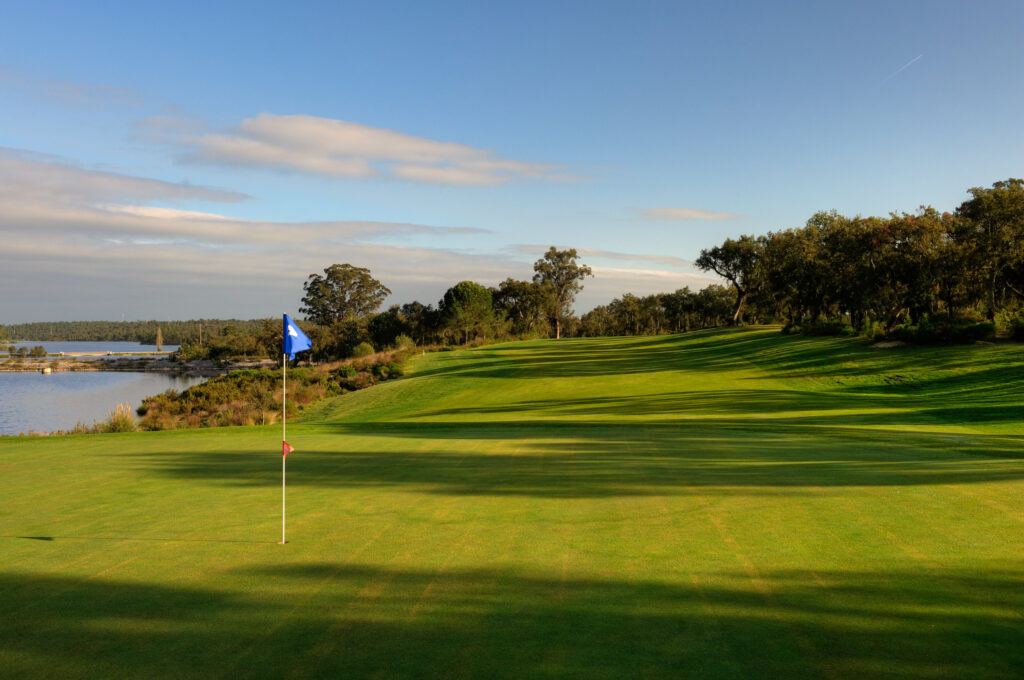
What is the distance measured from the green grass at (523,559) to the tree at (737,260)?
59703 millimetres

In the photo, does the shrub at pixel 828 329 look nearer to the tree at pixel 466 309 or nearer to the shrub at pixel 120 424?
the shrub at pixel 120 424

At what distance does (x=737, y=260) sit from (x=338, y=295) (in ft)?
231

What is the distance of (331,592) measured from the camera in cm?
Result: 529

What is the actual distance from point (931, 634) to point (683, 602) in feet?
5.35

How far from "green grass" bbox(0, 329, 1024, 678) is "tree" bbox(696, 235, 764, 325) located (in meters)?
59.7

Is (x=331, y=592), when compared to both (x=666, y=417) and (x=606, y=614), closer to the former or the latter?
(x=606, y=614)

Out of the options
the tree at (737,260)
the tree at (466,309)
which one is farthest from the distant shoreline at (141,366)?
the tree at (737,260)

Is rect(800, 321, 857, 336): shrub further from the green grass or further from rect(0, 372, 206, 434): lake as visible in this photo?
rect(0, 372, 206, 434): lake

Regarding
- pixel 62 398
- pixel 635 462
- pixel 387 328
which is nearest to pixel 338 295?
pixel 387 328

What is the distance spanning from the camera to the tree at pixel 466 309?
284ft

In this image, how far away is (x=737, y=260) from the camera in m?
72.2

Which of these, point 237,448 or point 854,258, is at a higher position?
point 854,258

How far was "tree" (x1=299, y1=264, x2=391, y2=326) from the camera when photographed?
113 m

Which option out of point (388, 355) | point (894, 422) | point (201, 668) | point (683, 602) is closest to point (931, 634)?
point (683, 602)
